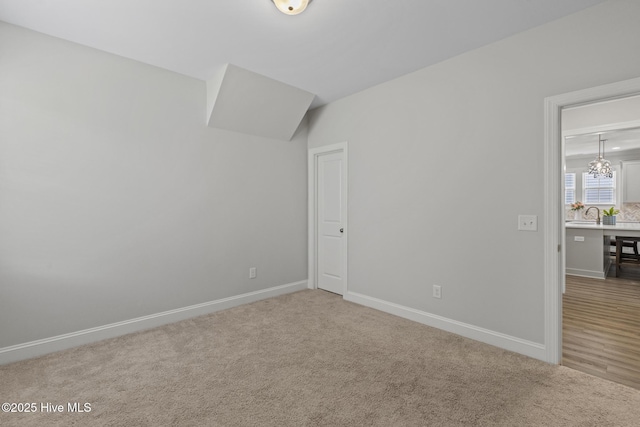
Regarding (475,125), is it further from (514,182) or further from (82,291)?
(82,291)

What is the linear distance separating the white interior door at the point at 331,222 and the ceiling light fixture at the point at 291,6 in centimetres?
213

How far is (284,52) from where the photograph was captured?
277 cm

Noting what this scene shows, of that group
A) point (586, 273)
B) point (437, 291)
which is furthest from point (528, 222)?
point (586, 273)

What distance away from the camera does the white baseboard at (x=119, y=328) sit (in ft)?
7.99

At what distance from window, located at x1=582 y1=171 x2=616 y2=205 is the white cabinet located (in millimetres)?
199

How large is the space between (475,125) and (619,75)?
0.96 m

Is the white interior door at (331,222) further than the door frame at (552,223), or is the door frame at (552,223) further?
the white interior door at (331,222)

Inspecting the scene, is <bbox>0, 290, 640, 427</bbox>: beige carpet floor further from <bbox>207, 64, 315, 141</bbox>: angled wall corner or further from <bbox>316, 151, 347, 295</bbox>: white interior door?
<bbox>207, 64, 315, 141</bbox>: angled wall corner

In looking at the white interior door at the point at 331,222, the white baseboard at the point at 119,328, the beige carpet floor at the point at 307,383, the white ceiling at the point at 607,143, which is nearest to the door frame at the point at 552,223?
the beige carpet floor at the point at 307,383

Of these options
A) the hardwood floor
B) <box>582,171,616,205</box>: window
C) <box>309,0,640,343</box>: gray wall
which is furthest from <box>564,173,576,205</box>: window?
<box>309,0,640,343</box>: gray wall

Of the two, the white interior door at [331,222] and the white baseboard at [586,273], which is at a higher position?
the white interior door at [331,222]

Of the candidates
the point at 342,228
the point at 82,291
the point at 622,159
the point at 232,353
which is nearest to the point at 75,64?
the point at 82,291

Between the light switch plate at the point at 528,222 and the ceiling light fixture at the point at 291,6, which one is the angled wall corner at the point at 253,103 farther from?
the light switch plate at the point at 528,222

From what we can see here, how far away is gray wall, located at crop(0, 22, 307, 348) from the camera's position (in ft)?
7.98
